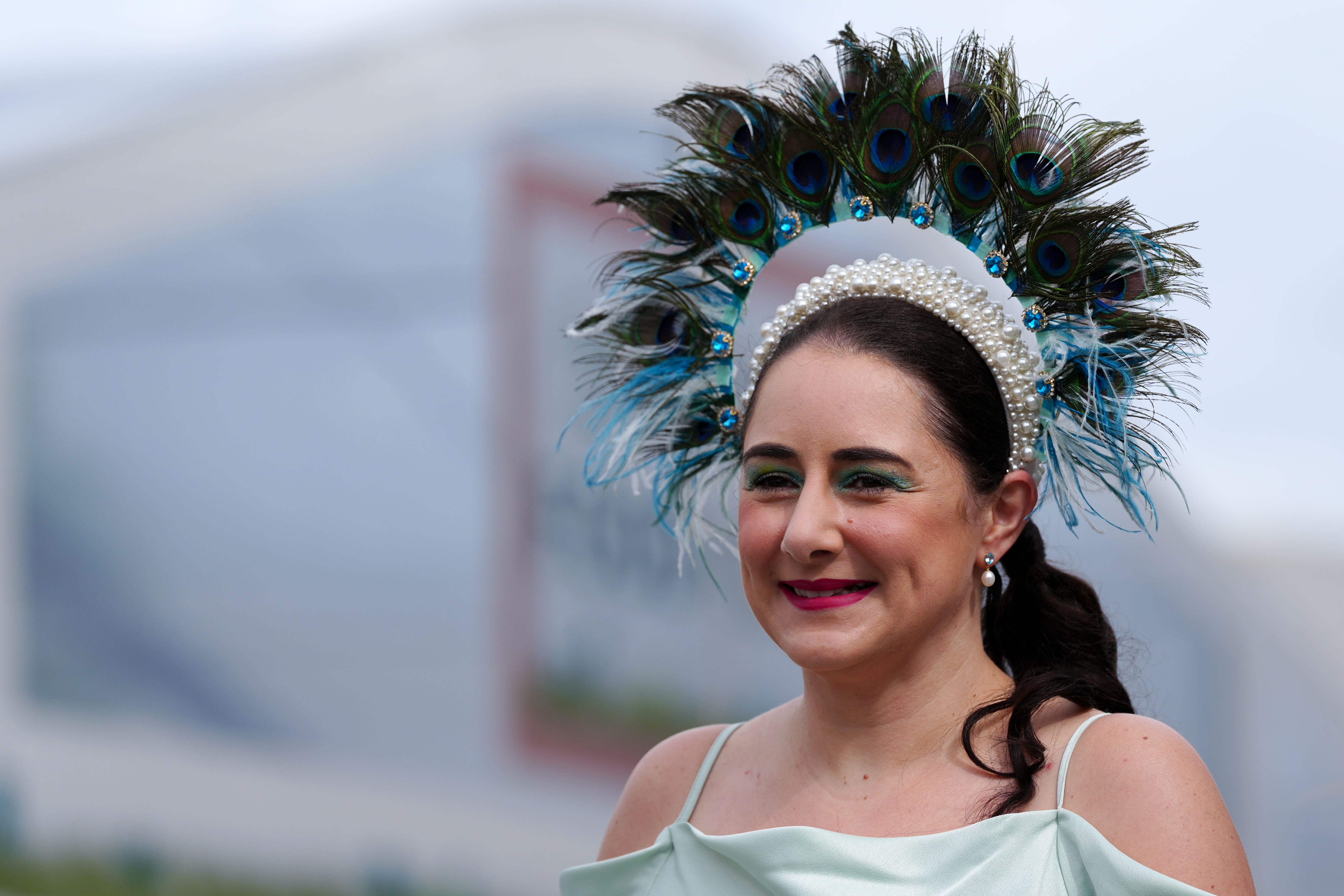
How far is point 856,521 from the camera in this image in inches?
64.3

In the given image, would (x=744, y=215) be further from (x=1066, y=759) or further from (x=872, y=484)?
(x=1066, y=759)

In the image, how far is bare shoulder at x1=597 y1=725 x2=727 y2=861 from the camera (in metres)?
1.99

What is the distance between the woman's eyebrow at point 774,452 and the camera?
1694 mm

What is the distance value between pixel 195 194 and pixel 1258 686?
20.1ft

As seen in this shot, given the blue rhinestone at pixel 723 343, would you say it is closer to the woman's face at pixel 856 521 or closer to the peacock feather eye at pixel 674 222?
the peacock feather eye at pixel 674 222

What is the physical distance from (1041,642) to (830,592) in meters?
0.43

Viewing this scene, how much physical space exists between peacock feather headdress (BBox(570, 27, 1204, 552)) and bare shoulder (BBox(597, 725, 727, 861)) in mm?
329

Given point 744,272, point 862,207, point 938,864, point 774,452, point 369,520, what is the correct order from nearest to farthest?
point 938,864, point 774,452, point 862,207, point 744,272, point 369,520

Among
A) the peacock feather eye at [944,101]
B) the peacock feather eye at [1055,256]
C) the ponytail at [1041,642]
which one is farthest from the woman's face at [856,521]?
the peacock feather eye at [944,101]

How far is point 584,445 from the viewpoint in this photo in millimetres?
6289

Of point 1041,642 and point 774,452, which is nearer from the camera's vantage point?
point 774,452

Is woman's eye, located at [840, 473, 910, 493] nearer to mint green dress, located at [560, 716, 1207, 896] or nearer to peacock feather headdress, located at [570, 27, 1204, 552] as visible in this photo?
peacock feather headdress, located at [570, 27, 1204, 552]

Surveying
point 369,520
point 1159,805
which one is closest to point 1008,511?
point 1159,805

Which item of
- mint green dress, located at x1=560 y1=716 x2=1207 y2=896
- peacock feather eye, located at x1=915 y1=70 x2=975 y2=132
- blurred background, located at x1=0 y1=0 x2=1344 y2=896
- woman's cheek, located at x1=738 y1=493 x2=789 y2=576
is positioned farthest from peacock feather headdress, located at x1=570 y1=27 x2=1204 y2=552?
blurred background, located at x1=0 y1=0 x2=1344 y2=896
